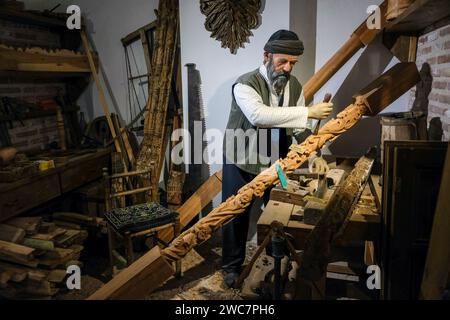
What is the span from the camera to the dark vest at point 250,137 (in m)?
2.34

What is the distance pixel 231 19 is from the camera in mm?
2848

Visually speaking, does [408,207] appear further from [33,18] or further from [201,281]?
[33,18]

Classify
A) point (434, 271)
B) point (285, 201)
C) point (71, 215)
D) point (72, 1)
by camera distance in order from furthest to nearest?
point (72, 1), point (71, 215), point (285, 201), point (434, 271)

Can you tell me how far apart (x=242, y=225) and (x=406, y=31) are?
5.74 feet

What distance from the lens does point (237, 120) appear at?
243 centimetres

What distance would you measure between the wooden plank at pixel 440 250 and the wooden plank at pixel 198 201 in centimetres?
183

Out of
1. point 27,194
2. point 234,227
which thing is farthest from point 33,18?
point 234,227

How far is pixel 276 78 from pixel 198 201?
131cm

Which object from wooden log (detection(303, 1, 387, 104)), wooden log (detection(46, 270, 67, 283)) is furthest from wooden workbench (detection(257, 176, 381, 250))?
wooden log (detection(46, 270, 67, 283))

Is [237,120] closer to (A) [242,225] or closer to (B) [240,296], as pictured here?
(A) [242,225]

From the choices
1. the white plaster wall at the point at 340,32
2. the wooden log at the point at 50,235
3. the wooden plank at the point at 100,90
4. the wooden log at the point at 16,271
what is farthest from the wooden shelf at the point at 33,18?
the white plaster wall at the point at 340,32
